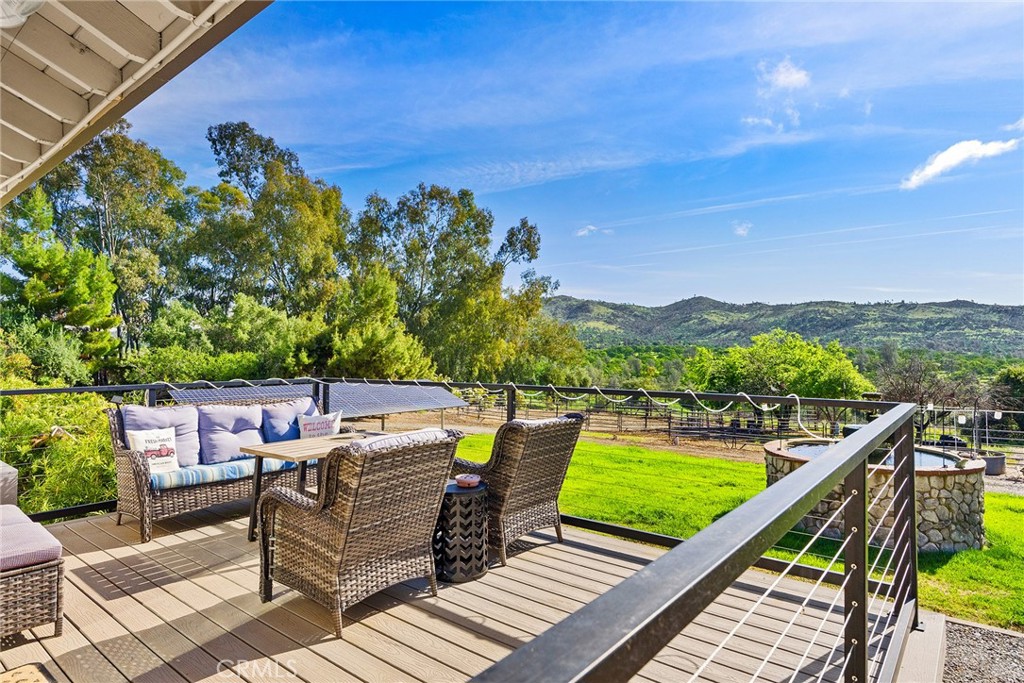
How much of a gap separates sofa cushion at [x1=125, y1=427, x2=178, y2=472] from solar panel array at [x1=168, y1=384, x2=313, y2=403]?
0.51m

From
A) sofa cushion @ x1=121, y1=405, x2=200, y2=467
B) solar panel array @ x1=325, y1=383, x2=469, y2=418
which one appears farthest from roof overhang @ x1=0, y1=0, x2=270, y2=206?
solar panel array @ x1=325, y1=383, x2=469, y2=418

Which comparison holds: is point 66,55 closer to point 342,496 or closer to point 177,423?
point 342,496

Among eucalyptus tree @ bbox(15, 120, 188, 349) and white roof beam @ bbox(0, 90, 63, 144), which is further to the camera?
eucalyptus tree @ bbox(15, 120, 188, 349)

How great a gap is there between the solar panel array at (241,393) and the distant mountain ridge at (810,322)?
76.5 ft

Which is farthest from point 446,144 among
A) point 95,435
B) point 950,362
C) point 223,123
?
point 95,435

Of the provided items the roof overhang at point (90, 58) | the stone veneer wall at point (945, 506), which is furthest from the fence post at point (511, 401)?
the stone veneer wall at point (945, 506)

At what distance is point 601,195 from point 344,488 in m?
39.2

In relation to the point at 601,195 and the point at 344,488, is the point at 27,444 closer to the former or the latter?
the point at 344,488

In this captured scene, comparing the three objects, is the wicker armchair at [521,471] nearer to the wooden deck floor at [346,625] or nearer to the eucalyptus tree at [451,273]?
the wooden deck floor at [346,625]

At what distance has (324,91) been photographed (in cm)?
2638

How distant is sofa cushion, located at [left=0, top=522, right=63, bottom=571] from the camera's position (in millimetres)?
2508

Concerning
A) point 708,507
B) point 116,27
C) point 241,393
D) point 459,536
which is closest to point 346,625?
point 459,536

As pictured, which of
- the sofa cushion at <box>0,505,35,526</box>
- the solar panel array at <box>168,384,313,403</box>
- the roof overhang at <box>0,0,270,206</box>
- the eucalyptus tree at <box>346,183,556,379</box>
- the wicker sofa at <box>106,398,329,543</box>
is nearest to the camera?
the roof overhang at <box>0,0,270,206</box>

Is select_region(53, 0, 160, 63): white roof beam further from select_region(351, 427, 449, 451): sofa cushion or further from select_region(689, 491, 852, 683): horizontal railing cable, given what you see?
select_region(689, 491, 852, 683): horizontal railing cable
